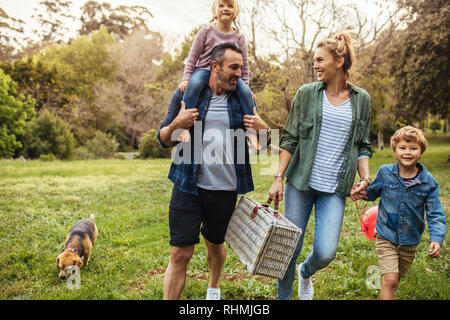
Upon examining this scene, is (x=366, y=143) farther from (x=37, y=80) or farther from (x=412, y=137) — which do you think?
(x=37, y=80)

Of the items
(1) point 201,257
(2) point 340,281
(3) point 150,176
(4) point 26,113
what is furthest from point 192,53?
(4) point 26,113

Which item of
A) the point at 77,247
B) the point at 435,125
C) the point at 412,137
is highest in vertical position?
the point at 435,125

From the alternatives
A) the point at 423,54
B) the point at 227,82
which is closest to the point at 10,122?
the point at 423,54

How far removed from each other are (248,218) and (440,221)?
1.45 meters

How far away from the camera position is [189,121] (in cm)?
271

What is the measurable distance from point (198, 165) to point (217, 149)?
19 cm

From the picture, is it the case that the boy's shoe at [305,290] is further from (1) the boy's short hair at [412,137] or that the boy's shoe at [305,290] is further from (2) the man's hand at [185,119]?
(2) the man's hand at [185,119]

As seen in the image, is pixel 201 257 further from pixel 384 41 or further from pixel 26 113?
pixel 26 113

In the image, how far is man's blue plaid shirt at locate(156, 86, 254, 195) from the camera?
2.81m

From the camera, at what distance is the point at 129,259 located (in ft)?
15.2

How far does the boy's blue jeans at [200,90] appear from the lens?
2773 millimetres

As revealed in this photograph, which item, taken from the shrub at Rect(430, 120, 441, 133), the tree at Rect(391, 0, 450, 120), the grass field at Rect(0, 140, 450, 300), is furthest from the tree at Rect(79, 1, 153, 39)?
the shrub at Rect(430, 120, 441, 133)

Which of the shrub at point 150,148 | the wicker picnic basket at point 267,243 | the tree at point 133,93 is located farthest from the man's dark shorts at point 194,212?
the tree at point 133,93

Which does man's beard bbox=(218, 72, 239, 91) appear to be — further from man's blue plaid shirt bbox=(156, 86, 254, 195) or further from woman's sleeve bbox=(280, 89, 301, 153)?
woman's sleeve bbox=(280, 89, 301, 153)
